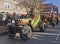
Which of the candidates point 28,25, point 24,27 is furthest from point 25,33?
point 28,25

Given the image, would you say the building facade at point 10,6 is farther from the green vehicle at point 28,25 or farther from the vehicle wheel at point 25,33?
the vehicle wheel at point 25,33

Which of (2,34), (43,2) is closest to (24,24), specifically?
(2,34)

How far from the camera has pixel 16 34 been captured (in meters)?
15.6

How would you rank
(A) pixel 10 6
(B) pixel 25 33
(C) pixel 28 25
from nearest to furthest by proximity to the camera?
(B) pixel 25 33, (C) pixel 28 25, (A) pixel 10 6

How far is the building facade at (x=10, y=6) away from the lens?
175ft

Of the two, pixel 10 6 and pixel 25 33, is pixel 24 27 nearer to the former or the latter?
pixel 25 33

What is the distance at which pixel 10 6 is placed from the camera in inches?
2210

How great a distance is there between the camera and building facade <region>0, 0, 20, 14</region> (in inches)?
2098

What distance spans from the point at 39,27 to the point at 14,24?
16.6 feet

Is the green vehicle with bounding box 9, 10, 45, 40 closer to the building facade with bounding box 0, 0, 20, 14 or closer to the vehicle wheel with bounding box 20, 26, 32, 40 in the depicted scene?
the vehicle wheel with bounding box 20, 26, 32, 40

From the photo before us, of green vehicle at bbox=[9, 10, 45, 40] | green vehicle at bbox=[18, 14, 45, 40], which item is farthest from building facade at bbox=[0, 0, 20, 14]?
green vehicle at bbox=[9, 10, 45, 40]

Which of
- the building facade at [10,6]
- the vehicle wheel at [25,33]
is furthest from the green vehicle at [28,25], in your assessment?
the building facade at [10,6]

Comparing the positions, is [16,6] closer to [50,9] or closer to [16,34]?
[50,9]

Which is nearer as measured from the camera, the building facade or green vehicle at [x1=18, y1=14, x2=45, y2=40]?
green vehicle at [x1=18, y1=14, x2=45, y2=40]
